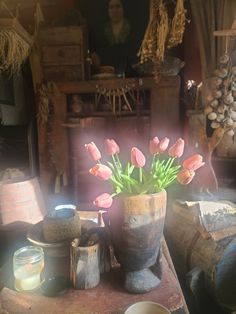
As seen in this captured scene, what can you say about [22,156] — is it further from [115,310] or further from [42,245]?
[115,310]

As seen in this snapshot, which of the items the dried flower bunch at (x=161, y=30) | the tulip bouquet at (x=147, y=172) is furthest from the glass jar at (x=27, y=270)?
the dried flower bunch at (x=161, y=30)

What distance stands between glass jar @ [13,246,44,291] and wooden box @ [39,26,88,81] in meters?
2.58

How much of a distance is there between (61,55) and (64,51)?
0.18 ft

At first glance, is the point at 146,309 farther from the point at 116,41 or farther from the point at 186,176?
the point at 116,41

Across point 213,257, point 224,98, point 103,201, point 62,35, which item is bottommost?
point 213,257

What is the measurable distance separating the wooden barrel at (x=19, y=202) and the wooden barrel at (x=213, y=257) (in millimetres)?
1023

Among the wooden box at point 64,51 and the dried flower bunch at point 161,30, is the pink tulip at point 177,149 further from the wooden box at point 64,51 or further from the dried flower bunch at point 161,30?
the wooden box at point 64,51

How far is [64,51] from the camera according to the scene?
344cm

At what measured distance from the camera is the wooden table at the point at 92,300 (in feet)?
3.78

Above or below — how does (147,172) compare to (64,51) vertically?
below

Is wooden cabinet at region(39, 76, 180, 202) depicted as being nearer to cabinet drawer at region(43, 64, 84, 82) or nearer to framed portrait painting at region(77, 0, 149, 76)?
cabinet drawer at region(43, 64, 84, 82)

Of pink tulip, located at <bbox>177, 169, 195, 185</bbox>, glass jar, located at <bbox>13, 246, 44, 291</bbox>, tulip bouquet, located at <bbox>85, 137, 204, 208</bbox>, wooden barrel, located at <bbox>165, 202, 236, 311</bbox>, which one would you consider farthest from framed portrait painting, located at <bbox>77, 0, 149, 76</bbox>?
glass jar, located at <bbox>13, 246, 44, 291</bbox>

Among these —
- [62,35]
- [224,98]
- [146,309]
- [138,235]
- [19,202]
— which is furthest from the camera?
[62,35]

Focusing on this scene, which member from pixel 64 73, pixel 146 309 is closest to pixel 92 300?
pixel 146 309
